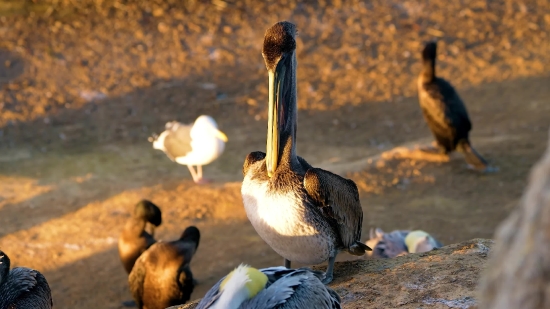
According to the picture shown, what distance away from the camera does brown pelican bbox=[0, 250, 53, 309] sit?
4453 mm

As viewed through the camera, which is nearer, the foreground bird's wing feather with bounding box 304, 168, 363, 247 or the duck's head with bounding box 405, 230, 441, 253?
the foreground bird's wing feather with bounding box 304, 168, 363, 247

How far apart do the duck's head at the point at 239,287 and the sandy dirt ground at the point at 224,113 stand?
133 inches

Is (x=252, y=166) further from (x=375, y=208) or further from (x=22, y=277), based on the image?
(x=375, y=208)

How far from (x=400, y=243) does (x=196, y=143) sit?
3248 millimetres

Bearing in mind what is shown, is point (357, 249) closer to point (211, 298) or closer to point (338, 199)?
point (338, 199)

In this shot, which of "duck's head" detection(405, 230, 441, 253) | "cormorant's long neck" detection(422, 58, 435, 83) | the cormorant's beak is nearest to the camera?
the cormorant's beak

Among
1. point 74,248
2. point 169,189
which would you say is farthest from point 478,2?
point 74,248

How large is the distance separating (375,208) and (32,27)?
8210 mm

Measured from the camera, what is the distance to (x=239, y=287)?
321cm

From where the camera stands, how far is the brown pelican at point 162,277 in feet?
19.4

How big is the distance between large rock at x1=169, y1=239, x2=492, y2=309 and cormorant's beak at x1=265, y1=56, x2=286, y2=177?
903 millimetres

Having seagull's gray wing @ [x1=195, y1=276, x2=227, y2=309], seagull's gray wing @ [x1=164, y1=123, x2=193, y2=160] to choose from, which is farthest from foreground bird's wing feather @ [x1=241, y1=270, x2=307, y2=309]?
seagull's gray wing @ [x1=164, y1=123, x2=193, y2=160]

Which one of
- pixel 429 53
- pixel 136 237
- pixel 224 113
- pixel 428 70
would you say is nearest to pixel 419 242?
pixel 136 237

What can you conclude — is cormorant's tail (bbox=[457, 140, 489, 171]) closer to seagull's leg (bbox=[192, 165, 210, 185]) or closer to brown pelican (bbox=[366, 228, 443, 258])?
brown pelican (bbox=[366, 228, 443, 258])
